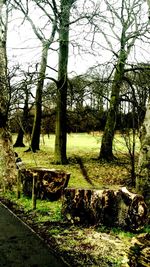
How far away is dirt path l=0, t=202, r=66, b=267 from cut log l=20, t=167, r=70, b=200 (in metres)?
2.65

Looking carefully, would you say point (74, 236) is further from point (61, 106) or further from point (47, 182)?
point (61, 106)

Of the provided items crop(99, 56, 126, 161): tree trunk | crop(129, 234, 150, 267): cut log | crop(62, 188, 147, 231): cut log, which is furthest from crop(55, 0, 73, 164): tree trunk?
crop(129, 234, 150, 267): cut log

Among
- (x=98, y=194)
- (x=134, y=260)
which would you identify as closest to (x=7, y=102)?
(x=98, y=194)

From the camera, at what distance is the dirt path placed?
5.69 meters

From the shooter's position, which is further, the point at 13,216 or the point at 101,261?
the point at 13,216

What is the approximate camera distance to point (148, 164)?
790 centimetres

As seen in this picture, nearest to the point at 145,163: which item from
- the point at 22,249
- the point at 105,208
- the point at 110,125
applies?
the point at 105,208

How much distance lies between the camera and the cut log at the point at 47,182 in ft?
34.7

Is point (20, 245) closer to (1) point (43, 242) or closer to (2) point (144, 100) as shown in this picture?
(1) point (43, 242)

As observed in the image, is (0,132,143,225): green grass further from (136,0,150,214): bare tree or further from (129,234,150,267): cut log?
(129,234,150,267): cut log

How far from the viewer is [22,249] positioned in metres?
6.28

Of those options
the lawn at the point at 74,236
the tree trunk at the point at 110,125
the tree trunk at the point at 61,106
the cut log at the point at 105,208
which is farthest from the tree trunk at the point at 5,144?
the tree trunk at the point at 110,125

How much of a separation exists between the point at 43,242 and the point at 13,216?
79.5 inches

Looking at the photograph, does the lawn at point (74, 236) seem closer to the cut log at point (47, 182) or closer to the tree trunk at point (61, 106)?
the cut log at point (47, 182)
